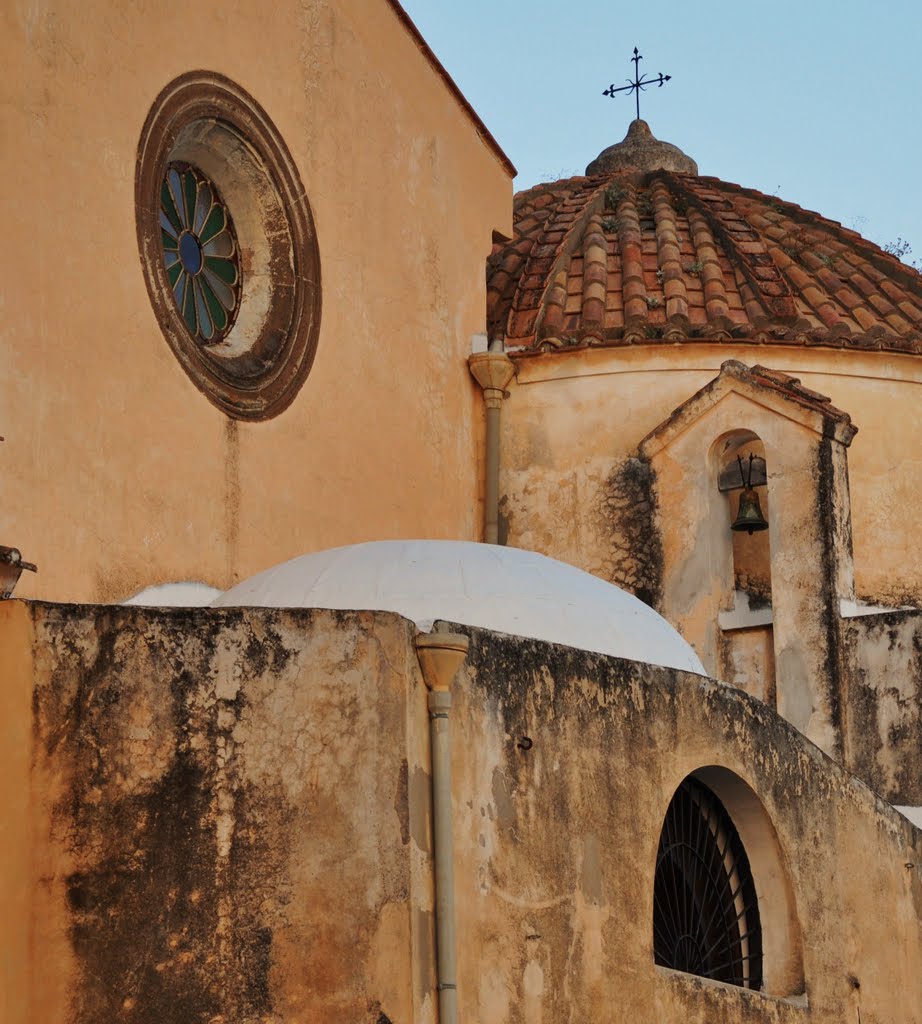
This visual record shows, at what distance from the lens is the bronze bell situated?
51.9ft

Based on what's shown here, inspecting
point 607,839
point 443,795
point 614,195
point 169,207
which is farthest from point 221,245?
point 614,195

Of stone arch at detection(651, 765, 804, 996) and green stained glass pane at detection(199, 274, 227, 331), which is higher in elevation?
green stained glass pane at detection(199, 274, 227, 331)

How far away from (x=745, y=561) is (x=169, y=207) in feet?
19.8

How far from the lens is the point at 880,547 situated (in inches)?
648

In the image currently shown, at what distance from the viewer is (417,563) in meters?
10.7

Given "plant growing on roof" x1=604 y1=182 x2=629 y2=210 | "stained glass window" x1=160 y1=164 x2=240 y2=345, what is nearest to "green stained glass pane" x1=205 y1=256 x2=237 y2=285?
"stained glass window" x1=160 y1=164 x2=240 y2=345

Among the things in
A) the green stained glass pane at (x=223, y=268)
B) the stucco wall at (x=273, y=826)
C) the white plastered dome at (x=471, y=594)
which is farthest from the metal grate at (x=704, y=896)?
the green stained glass pane at (x=223, y=268)

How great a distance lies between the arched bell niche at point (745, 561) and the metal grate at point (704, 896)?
421 centimetres

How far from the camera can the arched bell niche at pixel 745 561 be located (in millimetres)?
15469

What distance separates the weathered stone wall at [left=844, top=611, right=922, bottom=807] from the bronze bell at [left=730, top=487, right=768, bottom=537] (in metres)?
1.28

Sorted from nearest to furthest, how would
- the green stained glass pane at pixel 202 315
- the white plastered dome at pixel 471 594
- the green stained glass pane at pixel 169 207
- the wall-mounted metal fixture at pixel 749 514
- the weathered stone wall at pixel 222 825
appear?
the weathered stone wall at pixel 222 825, the white plastered dome at pixel 471 594, the green stained glass pane at pixel 169 207, the green stained glass pane at pixel 202 315, the wall-mounted metal fixture at pixel 749 514

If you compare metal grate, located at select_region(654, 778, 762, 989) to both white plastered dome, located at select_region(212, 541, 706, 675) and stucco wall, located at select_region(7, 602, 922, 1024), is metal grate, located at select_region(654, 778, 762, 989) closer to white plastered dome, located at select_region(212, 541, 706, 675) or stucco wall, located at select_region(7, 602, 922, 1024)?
white plastered dome, located at select_region(212, 541, 706, 675)

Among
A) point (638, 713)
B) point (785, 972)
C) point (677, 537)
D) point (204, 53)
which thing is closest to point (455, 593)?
point (638, 713)

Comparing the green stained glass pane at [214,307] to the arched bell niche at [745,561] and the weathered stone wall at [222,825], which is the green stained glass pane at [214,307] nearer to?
the arched bell niche at [745,561]
